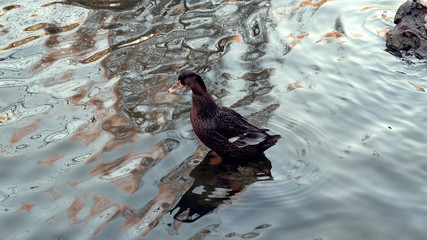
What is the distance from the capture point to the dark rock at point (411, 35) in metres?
8.59

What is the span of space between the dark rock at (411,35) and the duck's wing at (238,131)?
2.95 meters

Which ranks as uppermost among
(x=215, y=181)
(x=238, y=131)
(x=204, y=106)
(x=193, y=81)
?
(x=193, y=81)

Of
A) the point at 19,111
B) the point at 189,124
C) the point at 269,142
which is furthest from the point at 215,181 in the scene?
the point at 19,111

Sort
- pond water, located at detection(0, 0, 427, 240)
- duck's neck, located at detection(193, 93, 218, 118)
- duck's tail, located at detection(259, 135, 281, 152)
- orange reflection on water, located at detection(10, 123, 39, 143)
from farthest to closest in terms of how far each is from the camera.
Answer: orange reflection on water, located at detection(10, 123, 39, 143) < duck's neck, located at detection(193, 93, 218, 118) < duck's tail, located at detection(259, 135, 281, 152) < pond water, located at detection(0, 0, 427, 240)

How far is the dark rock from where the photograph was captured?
8594mm

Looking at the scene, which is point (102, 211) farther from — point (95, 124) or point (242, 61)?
point (242, 61)

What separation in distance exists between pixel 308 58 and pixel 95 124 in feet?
9.77

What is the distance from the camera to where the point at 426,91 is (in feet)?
25.5

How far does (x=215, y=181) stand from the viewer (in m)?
6.39

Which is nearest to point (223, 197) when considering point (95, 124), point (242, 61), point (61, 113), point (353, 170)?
point (353, 170)

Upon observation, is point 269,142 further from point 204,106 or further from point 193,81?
point 193,81

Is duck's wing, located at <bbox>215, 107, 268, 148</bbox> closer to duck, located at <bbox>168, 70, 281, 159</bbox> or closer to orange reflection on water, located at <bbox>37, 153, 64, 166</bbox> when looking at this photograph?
duck, located at <bbox>168, 70, 281, 159</bbox>

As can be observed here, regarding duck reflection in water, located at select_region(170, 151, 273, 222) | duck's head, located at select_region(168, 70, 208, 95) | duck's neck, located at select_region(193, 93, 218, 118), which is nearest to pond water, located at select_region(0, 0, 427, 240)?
duck reflection in water, located at select_region(170, 151, 273, 222)

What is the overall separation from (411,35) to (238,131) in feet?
11.1
